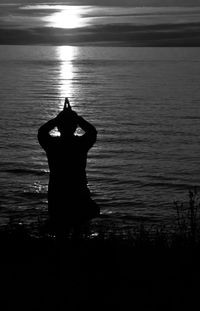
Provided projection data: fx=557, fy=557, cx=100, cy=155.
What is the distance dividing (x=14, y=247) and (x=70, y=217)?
5.69 feet

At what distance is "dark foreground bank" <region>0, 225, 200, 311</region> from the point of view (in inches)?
286

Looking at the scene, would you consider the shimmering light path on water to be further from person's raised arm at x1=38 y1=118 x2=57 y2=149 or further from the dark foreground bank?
person's raised arm at x1=38 y1=118 x2=57 y2=149

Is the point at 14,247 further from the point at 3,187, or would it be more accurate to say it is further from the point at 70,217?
the point at 3,187

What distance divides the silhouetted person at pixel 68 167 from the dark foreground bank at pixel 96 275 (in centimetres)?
65

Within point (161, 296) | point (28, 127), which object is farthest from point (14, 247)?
point (28, 127)

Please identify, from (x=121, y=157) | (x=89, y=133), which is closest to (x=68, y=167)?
(x=89, y=133)

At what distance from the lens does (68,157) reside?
26.4 feet

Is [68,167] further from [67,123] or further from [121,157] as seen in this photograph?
[121,157]

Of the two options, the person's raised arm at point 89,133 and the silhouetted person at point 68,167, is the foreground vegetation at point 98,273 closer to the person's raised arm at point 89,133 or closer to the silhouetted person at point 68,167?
the silhouetted person at point 68,167

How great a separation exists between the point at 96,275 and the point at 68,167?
1654 millimetres

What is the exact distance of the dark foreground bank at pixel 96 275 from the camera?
286 inches

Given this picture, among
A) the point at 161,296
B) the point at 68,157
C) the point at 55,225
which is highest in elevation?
the point at 68,157

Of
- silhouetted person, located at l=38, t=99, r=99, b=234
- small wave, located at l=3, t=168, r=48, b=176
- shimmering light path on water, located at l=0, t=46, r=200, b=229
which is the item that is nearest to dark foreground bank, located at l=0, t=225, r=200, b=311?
silhouetted person, located at l=38, t=99, r=99, b=234

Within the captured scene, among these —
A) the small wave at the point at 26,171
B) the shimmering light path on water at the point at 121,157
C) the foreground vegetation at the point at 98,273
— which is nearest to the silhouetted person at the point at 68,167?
the foreground vegetation at the point at 98,273
